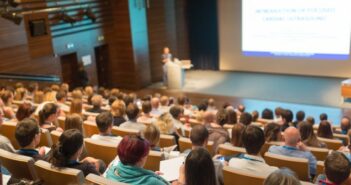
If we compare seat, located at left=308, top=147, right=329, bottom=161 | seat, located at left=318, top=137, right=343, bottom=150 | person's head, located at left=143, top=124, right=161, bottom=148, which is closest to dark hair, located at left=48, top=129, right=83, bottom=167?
person's head, located at left=143, top=124, right=161, bottom=148

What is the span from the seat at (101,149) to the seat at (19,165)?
75 centimetres

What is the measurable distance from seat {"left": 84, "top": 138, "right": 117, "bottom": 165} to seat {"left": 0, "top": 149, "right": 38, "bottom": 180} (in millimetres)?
748

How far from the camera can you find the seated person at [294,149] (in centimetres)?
394

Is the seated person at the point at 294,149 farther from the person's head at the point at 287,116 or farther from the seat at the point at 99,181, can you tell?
the person's head at the point at 287,116

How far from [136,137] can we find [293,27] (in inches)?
394

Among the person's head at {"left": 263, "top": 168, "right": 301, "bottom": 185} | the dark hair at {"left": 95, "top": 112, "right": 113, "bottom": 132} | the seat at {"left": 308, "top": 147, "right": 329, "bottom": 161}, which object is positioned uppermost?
the person's head at {"left": 263, "top": 168, "right": 301, "bottom": 185}

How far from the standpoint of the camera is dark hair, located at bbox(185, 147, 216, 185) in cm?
254

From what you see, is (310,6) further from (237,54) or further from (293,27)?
(237,54)

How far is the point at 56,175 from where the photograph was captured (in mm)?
2953

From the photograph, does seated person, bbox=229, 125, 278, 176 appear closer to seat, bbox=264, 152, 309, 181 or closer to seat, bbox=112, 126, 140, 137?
seat, bbox=264, 152, 309, 181

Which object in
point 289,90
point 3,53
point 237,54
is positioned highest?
point 3,53

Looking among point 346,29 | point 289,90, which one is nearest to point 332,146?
point 289,90

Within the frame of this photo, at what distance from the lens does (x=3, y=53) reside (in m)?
8.48

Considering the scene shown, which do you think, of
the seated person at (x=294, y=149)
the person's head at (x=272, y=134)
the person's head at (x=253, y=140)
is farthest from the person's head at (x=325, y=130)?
the person's head at (x=253, y=140)
